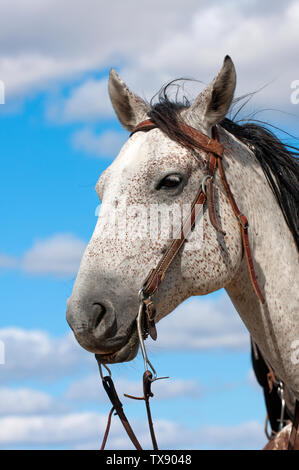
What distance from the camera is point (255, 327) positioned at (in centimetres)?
493

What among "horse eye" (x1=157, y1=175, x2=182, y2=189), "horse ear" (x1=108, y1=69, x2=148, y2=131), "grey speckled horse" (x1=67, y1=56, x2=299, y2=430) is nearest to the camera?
"grey speckled horse" (x1=67, y1=56, x2=299, y2=430)

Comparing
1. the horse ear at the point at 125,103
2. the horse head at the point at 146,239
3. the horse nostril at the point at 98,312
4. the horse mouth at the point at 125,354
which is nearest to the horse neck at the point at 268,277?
the horse head at the point at 146,239

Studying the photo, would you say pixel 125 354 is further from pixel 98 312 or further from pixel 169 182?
pixel 169 182

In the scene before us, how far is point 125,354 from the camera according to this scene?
4438 mm

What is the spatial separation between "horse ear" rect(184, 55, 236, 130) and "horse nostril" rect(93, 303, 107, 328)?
1.65m

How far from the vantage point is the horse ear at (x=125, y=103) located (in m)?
5.29

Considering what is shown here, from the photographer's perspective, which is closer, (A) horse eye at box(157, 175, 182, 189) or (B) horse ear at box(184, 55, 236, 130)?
(A) horse eye at box(157, 175, 182, 189)

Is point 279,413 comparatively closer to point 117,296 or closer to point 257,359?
point 257,359

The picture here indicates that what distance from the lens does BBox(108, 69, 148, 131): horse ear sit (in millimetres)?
5285

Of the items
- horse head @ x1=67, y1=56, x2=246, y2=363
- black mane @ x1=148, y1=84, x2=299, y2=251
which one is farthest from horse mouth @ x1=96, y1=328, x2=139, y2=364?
black mane @ x1=148, y1=84, x2=299, y2=251

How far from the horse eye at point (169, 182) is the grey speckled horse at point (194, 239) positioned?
1 cm

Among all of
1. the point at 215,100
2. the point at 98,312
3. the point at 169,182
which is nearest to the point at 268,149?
the point at 215,100

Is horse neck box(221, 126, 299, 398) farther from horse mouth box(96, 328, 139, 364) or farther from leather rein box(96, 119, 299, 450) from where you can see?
horse mouth box(96, 328, 139, 364)
